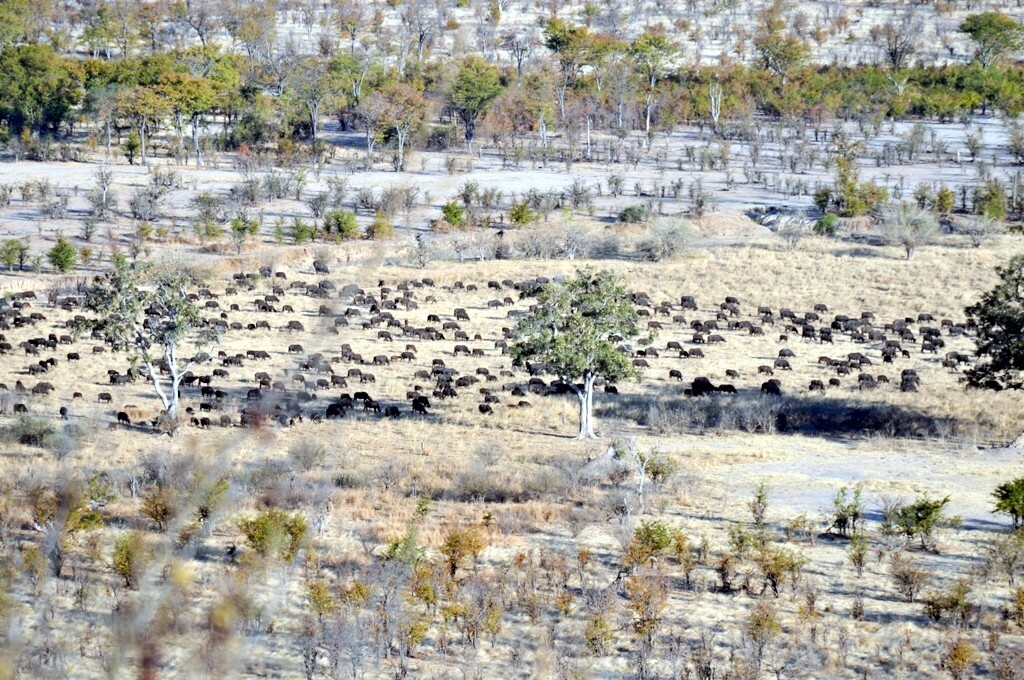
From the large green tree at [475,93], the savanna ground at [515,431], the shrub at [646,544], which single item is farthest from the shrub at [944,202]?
the shrub at [646,544]

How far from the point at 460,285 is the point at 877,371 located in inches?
799

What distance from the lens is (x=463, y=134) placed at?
3226 inches

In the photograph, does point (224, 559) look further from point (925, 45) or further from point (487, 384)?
point (925, 45)

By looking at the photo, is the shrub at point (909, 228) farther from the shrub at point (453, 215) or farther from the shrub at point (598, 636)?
the shrub at point (598, 636)

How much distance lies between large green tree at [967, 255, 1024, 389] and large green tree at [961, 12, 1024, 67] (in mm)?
83916

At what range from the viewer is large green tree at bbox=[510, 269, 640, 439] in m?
27.2

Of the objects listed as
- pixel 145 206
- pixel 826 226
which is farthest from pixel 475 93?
pixel 145 206

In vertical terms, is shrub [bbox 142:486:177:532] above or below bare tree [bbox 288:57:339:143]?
below

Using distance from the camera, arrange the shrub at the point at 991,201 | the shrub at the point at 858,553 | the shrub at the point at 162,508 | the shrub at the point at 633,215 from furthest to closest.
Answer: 1. the shrub at the point at 633,215
2. the shrub at the point at 991,201
3. the shrub at the point at 858,553
4. the shrub at the point at 162,508

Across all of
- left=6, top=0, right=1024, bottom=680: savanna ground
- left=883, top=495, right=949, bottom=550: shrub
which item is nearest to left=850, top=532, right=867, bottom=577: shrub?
left=6, top=0, right=1024, bottom=680: savanna ground

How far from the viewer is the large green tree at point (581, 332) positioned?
27.2m

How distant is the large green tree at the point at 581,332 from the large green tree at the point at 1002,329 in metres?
8.16

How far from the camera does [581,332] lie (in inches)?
1086

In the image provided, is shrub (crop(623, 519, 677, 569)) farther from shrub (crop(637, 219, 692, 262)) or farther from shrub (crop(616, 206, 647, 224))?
shrub (crop(616, 206, 647, 224))
